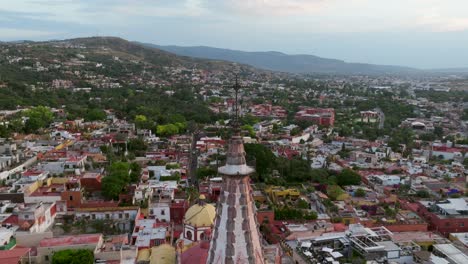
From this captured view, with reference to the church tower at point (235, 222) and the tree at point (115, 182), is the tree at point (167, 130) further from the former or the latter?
the church tower at point (235, 222)

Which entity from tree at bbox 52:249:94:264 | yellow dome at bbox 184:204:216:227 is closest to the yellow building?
yellow dome at bbox 184:204:216:227

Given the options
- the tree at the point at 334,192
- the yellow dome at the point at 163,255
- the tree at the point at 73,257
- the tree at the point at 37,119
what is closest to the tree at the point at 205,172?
the tree at the point at 334,192

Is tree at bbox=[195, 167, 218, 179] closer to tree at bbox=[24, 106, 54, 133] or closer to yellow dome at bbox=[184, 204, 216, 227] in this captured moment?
yellow dome at bbox=[184, 204, 216, 227]

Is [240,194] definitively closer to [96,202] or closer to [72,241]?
[72,241]

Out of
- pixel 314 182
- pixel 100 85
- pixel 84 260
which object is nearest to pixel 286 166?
pixel 314 182

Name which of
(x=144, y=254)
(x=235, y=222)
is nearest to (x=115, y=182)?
(x=144, y=254)

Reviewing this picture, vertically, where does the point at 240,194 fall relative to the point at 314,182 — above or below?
above

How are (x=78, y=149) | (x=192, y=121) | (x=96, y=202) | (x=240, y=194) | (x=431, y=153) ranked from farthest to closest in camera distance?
(x=192, y=121) → (x=431, y=153) → (x=78, y=149) → (x=96, y=202) → (x=240, y=194)
